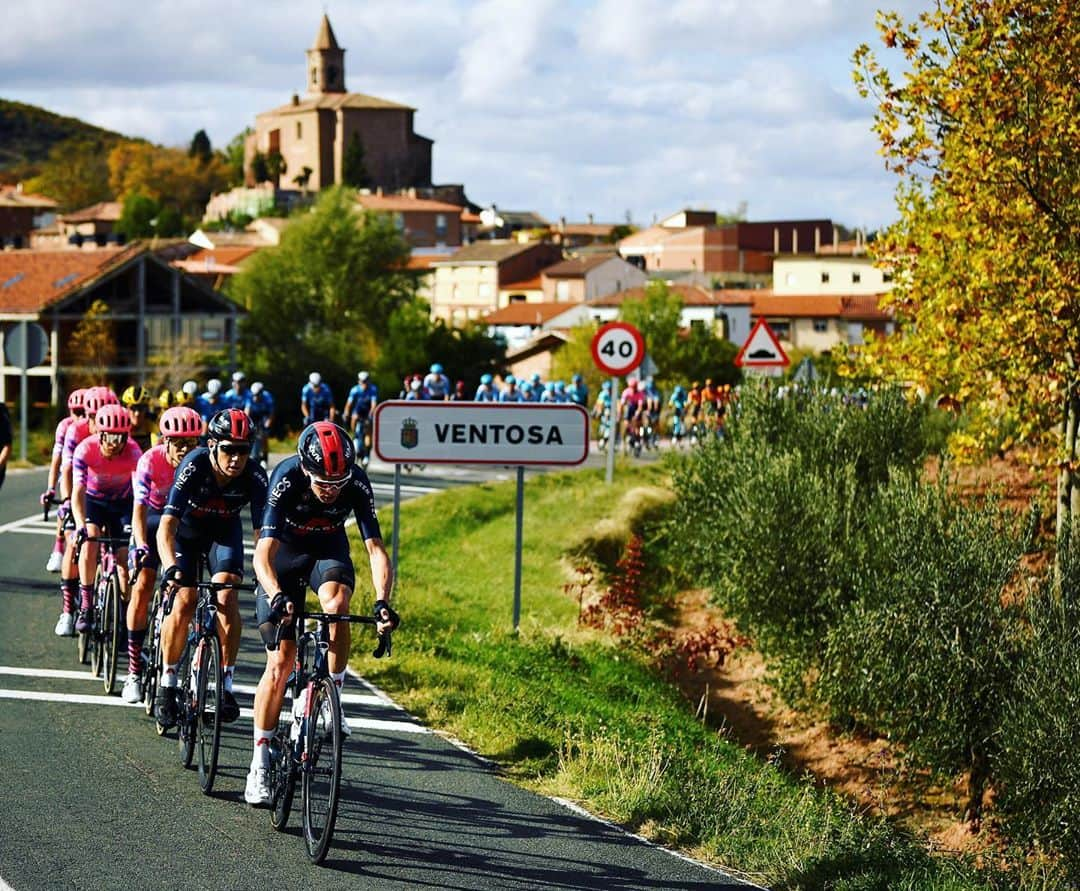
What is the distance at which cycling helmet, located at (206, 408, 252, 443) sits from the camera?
29.0ft

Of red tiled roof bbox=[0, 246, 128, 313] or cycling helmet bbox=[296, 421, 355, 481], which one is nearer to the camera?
cycling helmet bbox=[296, 421, 355, 481]

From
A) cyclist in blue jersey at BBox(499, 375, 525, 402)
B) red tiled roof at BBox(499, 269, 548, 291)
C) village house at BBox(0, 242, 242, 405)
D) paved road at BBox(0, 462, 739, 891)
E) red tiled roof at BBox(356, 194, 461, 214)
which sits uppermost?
red tiled roof at BBox(356, 194, 461, 214)

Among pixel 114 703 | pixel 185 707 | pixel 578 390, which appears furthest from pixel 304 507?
pixel 578 390

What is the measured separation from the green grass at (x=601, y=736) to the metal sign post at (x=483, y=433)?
1243mm

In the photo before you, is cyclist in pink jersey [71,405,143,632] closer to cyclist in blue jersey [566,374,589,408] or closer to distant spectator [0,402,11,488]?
distant spectator [0,402,11,488]

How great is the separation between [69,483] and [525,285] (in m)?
126

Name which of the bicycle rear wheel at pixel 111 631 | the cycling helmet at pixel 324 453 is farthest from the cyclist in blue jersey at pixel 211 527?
the bicycle rear wheel at pixel 111 631

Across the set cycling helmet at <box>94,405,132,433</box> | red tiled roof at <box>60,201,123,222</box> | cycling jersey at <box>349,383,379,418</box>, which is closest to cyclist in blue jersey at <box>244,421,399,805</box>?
cycling helmet at <box>94,405,132,433</box>

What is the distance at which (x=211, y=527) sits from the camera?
9.43 metres

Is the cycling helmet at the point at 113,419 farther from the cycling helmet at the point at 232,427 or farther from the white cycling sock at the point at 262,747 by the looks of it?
the white cycling sock at the point at 262,747

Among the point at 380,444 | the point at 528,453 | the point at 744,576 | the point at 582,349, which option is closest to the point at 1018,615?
the point at 744,576

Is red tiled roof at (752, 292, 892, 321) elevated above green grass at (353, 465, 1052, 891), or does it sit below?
above

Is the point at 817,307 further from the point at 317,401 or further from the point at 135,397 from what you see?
the point at 135,397

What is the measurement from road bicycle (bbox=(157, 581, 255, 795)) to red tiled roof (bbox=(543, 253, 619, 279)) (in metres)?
118
